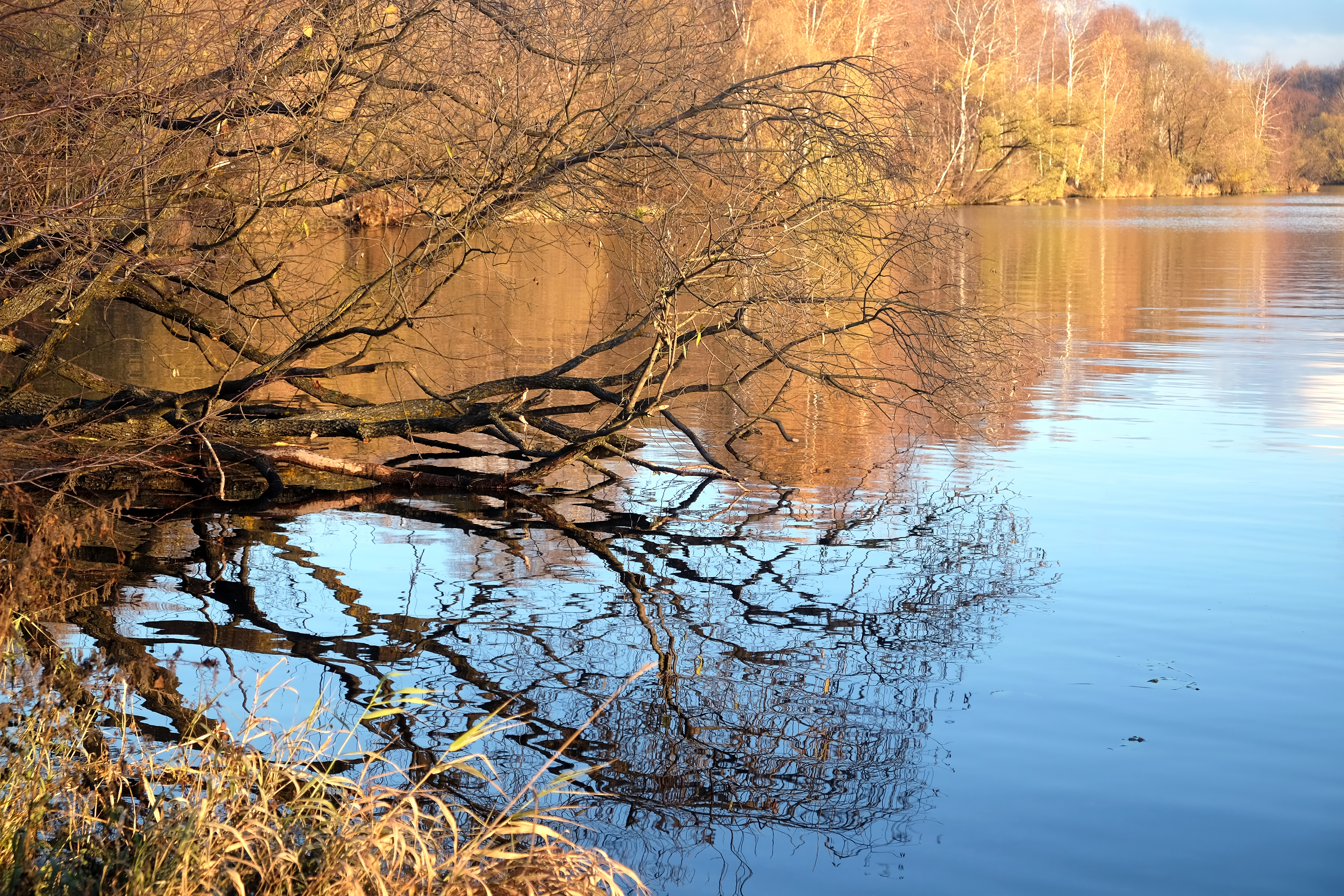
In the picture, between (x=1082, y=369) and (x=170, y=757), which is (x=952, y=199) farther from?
(x=170, y=757)

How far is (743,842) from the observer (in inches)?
175

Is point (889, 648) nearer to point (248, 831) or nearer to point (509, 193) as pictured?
point (248, 831)

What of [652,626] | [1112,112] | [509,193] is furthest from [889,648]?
[1112,112]

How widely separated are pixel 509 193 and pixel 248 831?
604 cm

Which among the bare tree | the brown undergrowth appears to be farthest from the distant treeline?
the brown undergrowth

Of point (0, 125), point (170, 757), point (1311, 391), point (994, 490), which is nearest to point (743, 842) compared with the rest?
point (170, 757)

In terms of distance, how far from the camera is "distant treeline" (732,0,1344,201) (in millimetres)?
44562

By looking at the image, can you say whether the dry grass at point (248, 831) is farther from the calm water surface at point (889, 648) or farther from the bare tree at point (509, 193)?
the bare tree at point (509, 193)

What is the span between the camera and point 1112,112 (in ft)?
202

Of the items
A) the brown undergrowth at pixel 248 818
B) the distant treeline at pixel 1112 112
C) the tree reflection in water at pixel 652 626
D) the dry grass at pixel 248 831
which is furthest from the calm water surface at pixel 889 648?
the distant treeline at pixel 1112 112

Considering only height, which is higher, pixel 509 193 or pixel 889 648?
pixel 509 193

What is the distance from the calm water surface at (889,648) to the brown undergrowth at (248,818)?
619 millimetres

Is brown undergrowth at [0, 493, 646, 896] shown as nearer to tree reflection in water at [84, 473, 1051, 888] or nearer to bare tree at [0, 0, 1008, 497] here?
tree reflection in water at [84, 473, 1051, 888]

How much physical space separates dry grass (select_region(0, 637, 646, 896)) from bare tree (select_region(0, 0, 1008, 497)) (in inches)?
171
